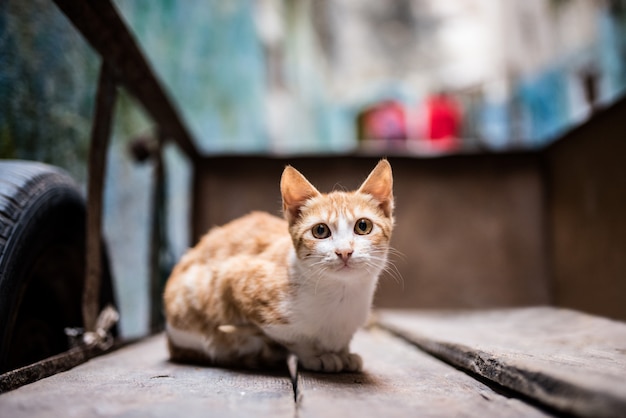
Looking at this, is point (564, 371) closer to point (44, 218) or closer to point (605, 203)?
point (44, 218)

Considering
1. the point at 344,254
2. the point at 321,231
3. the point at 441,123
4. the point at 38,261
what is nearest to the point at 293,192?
the point at 321,231

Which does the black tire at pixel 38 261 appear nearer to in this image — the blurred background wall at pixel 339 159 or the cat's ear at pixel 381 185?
the blurred background wall at pixel 339 159

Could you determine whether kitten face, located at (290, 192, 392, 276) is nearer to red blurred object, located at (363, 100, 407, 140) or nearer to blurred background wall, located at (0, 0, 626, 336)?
blurred background wall, located at (0, 0, 626, 336)

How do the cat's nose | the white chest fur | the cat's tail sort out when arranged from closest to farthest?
the cat's nose, the white chest fur, the cat's tail

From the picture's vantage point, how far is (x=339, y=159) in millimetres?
3104

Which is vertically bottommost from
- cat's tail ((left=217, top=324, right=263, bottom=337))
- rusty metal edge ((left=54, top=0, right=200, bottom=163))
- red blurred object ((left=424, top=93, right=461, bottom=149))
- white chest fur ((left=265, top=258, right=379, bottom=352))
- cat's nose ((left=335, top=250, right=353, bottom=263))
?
cat's tail ((left=217, top=324, right=263, bottom=337))

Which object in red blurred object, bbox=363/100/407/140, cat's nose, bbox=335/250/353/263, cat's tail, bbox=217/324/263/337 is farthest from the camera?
red blurred object, bbox=363/100/407/140

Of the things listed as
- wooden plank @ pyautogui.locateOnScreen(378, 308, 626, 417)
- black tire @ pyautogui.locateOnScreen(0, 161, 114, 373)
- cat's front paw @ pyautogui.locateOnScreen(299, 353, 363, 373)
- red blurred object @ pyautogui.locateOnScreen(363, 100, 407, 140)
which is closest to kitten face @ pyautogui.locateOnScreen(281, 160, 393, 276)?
cat's front paw @ pyautogui.locateOnScreen(299, 353, 363, 373)

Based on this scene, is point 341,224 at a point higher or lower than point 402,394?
higher

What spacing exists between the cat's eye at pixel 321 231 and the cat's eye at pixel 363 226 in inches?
3.0

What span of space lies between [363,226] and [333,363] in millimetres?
385

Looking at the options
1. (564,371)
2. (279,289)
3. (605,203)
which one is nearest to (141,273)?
(279,289)

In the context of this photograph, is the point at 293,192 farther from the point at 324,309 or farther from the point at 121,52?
the point at 121,52

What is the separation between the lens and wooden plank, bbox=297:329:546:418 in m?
0.94
